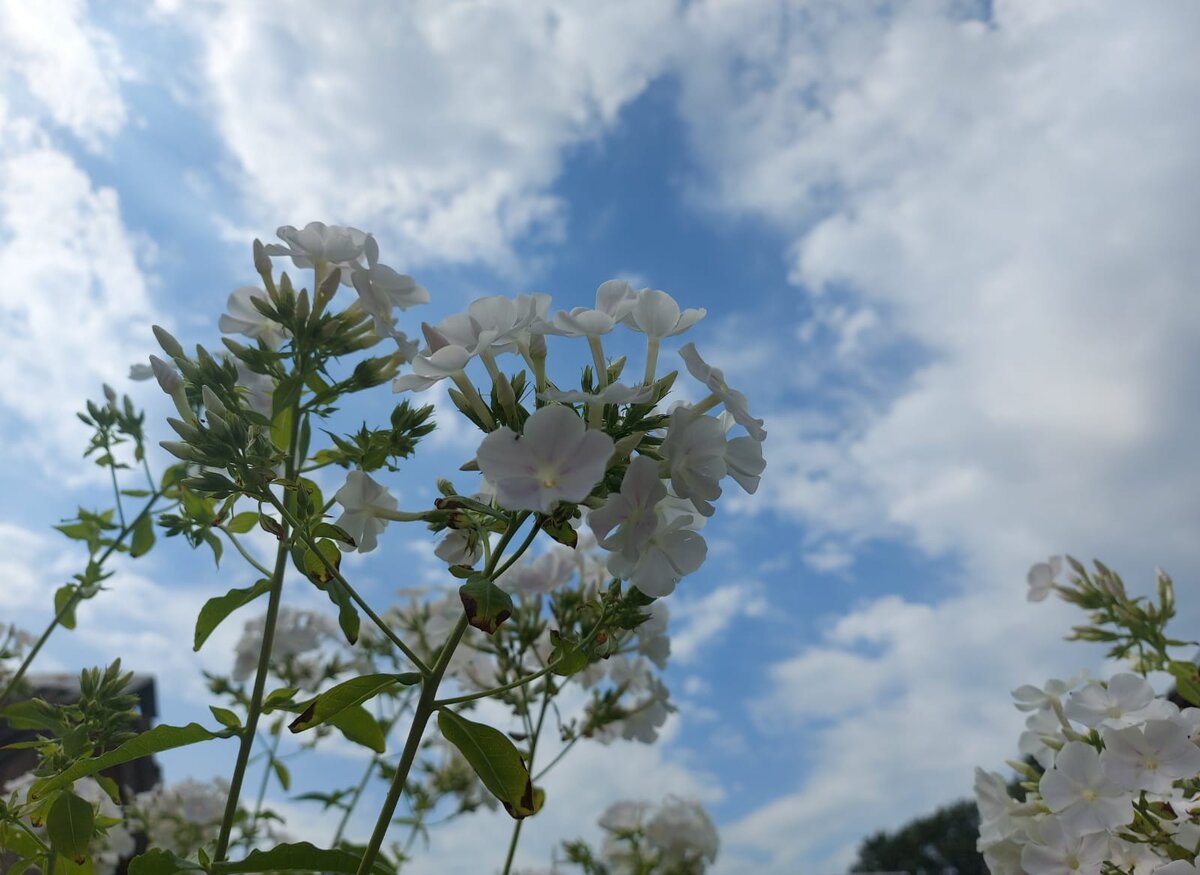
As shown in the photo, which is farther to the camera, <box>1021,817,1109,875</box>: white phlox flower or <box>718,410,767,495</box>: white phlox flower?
<box>1021,817,1109,875</box>: white phlox flower

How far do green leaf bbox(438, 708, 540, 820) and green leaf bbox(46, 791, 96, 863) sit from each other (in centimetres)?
66

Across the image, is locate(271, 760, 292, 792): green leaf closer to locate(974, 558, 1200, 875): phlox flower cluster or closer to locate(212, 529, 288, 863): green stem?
locate(212, 529, 288, 863): green stem

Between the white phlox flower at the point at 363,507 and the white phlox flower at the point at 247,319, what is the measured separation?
48 centimetres

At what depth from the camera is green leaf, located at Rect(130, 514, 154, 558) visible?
241cm

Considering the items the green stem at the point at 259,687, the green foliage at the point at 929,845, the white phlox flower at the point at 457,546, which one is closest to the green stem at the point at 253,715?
the green stem at the point at 259,687

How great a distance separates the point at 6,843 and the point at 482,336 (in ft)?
4.07

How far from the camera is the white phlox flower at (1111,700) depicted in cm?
204

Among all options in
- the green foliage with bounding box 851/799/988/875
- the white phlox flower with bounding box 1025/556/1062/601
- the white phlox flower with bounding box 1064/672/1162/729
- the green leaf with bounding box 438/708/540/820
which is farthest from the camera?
the green foliage with bounding box 851/799/988/875

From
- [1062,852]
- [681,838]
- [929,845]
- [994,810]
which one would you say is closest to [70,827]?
[1062,852]

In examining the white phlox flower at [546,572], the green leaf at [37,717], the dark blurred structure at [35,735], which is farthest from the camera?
the dark blurred structure at [35,735]

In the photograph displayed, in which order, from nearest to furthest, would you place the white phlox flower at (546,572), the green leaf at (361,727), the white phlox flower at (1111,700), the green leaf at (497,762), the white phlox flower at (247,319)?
the green leaf at (497,762)
the green leaf at (361,727)
the white phlox flower at (247,319)
the white phlox flower at (1111,700)
the white phlox flower at (546,572)

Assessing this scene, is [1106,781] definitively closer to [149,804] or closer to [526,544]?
[526,544]

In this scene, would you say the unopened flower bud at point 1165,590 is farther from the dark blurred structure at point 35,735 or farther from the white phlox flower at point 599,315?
the dark blurred structure at point 35,735

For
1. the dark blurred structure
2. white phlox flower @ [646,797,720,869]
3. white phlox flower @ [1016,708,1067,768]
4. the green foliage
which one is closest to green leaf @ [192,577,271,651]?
the dark blurred structure
